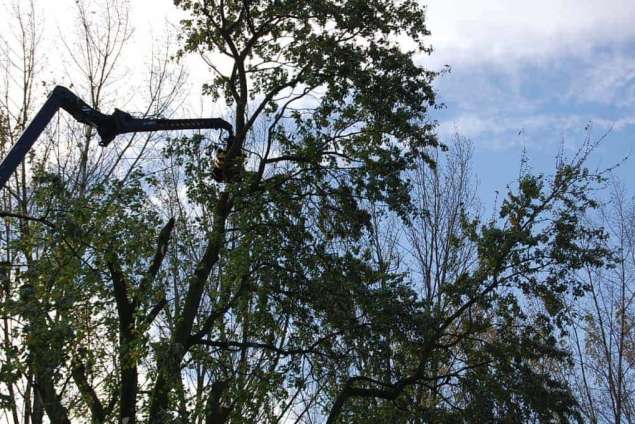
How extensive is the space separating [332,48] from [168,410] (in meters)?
6.94

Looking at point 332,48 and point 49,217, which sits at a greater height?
point 332,48

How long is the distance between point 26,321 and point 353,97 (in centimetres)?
673

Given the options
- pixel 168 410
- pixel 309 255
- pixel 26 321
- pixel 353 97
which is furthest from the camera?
pixel 353 97

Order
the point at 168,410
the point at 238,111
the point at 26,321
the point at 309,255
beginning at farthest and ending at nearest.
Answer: the point at 238,111
the point at 309,255
the point at 168,410
the point at 26,321

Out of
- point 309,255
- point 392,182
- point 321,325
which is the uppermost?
point 392,182

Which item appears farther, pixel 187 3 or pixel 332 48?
pixel 187 3

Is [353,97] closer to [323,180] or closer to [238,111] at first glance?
[323,180]

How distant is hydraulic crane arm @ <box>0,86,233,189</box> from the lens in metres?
Answer: 9.12

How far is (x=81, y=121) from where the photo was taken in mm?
10672

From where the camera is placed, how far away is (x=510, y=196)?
12.5m

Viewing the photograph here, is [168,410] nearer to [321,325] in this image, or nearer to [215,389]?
[215,389]

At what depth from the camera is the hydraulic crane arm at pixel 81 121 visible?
29.9 feet

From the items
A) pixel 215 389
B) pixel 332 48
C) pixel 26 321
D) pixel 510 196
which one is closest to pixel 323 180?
pixel 332 48

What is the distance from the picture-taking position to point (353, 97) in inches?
508
